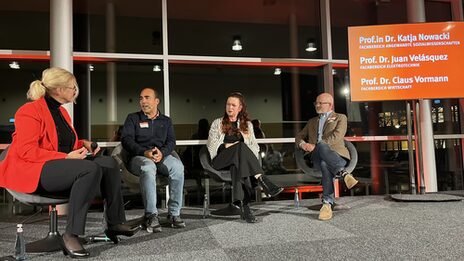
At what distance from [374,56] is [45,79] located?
10.8 feet

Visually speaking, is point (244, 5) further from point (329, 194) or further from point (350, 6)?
point (329, 194)

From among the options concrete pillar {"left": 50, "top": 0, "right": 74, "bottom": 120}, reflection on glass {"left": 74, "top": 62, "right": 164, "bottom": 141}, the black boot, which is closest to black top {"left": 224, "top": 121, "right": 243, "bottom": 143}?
the black boot

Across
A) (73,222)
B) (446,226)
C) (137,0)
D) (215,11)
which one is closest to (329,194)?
(446,226)

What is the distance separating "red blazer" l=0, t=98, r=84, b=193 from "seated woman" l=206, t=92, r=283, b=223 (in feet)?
4.56

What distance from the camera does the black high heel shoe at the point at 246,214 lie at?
2.95m

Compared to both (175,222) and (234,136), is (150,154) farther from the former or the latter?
(234,136)

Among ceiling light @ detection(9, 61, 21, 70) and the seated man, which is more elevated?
ceiling light @ detection(9, 61, 21, 70)

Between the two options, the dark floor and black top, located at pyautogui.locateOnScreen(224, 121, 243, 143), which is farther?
black top, located at pyautogui.locateOnScreen(224, 121, 243, 143)

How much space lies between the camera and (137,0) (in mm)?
4430

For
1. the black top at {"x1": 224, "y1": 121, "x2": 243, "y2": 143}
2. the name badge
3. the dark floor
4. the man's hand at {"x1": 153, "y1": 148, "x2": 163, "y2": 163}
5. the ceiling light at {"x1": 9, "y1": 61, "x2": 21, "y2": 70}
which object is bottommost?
the dark floor

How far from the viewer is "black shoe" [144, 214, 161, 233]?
8.80ft

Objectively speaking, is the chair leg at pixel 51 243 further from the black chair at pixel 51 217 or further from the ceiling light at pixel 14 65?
the ceiling light at pixel 14 65

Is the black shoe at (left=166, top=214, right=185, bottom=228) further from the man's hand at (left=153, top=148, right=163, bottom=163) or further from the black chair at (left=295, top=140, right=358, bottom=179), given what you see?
the black chair at (left=295, top=140, right=358, bottom=179)

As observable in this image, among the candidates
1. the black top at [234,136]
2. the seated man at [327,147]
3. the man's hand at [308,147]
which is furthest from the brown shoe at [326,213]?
the black top at [234,136]
